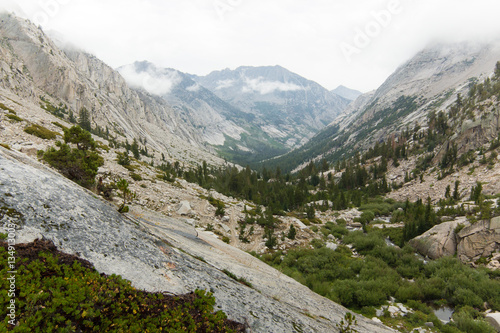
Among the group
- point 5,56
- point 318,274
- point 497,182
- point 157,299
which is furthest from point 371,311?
point 5,56

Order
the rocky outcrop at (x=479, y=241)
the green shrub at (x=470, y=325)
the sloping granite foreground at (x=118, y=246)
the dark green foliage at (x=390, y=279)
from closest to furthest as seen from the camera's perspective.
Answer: the sloping granite foreground at (x=118, y=246)
the green shrub at (x=470, y=325)
the dark green foliage at (x=390, y=279)
the rocky outcrop at (x=479, y=241)

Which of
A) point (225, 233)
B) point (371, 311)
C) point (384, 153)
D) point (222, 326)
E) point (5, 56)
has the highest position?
point (384, 153)

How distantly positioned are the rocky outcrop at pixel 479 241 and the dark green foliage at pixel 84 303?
83.9 feet

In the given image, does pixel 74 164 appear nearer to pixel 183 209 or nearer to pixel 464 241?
Result: pixel 183 209

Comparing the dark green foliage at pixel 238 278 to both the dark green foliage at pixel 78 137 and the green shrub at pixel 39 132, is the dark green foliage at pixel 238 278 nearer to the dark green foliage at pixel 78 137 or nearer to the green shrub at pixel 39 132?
the dark green foliage at pixel 78 137

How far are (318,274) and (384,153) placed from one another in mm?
98061

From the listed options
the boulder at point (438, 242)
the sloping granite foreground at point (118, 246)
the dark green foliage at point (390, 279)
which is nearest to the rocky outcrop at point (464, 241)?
the boulder at point (438, 242)

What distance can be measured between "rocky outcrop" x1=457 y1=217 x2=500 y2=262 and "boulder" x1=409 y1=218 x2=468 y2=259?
0.72 meters

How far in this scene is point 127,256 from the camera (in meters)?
6.32

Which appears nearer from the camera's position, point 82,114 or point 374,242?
point 374,242

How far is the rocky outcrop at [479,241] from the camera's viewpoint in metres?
20.1

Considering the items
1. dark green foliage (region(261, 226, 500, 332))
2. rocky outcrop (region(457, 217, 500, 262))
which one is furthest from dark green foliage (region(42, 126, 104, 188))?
rocky outcrop (region(457, 217, 500, 262))

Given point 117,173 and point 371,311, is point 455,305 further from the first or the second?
point 117,173

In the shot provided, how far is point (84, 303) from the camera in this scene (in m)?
4.07
